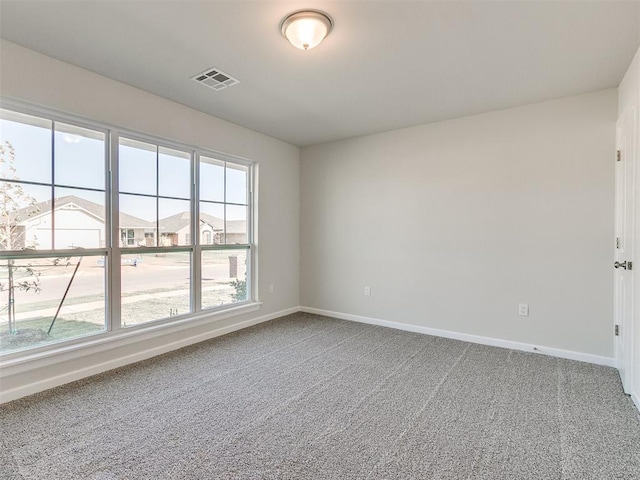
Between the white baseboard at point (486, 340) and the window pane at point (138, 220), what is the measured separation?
264 cm

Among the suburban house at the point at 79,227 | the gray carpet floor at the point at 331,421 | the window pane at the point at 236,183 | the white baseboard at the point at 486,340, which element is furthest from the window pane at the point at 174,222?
the white baseboard at the point at 486,340

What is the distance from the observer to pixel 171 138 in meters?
3.29

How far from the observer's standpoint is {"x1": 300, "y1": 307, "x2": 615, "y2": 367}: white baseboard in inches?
118

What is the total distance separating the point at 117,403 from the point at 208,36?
8.70 feet

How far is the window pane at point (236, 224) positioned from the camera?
4031 mm

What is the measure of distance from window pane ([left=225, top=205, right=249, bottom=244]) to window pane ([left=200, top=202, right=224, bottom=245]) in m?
0.10

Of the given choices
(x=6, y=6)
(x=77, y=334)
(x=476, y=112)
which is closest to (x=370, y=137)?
(x=476, y=112)

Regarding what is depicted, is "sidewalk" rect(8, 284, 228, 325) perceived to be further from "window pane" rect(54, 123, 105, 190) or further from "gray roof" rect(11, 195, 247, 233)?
"window pane" rect(54, 123, 105, 190)

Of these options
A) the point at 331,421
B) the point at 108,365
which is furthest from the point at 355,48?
the point at 108,365

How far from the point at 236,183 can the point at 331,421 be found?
3060 millimetres

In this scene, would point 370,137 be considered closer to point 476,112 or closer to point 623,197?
point 476,112

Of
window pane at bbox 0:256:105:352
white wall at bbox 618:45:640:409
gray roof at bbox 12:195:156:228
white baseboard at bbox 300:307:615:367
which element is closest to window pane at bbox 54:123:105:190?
gray roof at bbox 12:195:156:228

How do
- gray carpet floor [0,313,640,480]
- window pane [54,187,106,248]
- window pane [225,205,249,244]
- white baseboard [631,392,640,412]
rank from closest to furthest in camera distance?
gray carpet floor [0,313,640,480] < white baseboard [631,392,640,412] < window pane [54,187,106,248] < window pane [225,205,249,244]

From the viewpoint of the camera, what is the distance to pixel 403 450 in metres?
1.76
